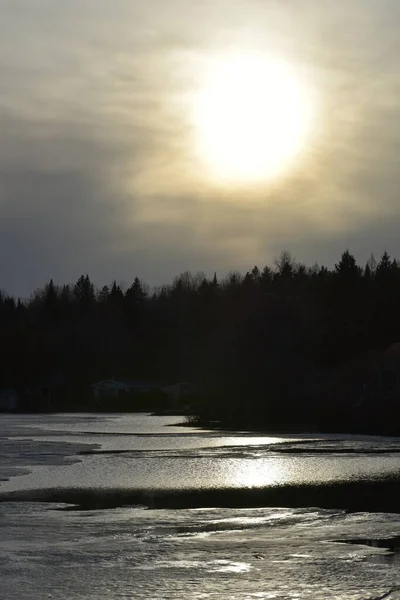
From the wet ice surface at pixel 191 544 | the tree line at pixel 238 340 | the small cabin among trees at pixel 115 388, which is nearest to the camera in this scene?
the wet ice surface at pixel 191 544

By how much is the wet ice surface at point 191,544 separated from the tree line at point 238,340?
3769 cm

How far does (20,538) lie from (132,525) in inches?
122

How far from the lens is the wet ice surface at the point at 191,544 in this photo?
687 inches

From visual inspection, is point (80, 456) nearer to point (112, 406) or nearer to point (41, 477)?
point (41, 477)

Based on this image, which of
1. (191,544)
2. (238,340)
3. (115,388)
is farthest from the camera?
(115,388)

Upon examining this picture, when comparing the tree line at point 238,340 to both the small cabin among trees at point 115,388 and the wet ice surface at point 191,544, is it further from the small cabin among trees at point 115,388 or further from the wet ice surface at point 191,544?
the wet ice surface at point 191,544

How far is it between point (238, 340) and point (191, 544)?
73662mm


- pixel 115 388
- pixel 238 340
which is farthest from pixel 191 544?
pixel 115 388

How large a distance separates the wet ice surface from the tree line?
37690 mm

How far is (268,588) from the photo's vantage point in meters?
17.2

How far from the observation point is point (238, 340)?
9500cm

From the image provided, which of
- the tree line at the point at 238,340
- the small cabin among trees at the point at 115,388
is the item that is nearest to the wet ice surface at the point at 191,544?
the tree line at the point at 238,340

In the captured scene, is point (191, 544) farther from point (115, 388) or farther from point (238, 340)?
point (115, 388)

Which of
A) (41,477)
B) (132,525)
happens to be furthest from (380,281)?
(132,525)
